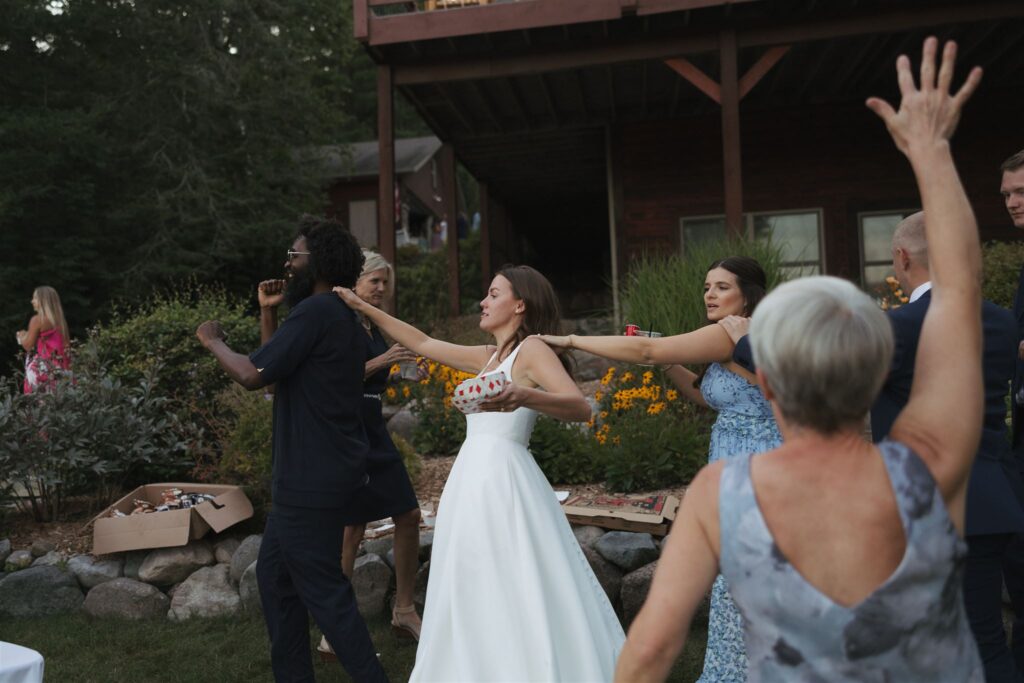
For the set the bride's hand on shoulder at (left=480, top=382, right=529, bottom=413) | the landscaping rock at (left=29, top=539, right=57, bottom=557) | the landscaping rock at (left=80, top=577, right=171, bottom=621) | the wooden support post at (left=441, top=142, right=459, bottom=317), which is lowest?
the landscaping rock at (left=80, top=577, right=171, bottom=621)

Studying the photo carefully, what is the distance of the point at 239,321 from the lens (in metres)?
9.16

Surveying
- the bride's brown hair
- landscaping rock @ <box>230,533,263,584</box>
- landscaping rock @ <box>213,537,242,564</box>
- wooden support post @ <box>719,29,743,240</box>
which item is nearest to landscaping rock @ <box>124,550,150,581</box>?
landscaping rock @ <box>213,537,242,564</box>

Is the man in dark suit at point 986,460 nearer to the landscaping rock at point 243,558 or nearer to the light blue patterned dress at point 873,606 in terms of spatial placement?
the light blue patterned dress at point 873,606

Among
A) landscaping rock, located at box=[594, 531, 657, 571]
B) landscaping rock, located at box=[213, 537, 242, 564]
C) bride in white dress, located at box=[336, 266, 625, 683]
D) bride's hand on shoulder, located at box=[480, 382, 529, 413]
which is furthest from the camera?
landscaping rock, located at box=[213, 537, 242, 564]

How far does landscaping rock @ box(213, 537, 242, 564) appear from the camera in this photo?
571 centimetres

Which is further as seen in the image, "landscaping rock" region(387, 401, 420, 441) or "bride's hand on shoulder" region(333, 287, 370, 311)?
"landscaping rock" region(387, 401, 420, 441)

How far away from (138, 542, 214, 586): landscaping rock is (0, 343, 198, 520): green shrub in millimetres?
861

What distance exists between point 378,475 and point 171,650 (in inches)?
63.3

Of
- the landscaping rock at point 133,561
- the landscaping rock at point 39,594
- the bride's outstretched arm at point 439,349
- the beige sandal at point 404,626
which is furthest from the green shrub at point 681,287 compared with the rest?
the landscaping rock at point 39,594

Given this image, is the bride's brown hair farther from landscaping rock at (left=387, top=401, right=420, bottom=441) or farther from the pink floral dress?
the pink floral dress

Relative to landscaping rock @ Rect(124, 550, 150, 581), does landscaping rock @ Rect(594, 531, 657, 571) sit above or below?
above

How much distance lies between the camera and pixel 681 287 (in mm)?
7324

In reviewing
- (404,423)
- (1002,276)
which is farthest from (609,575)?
(1002,276)

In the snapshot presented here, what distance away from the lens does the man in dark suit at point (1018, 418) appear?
3295 millimetres
